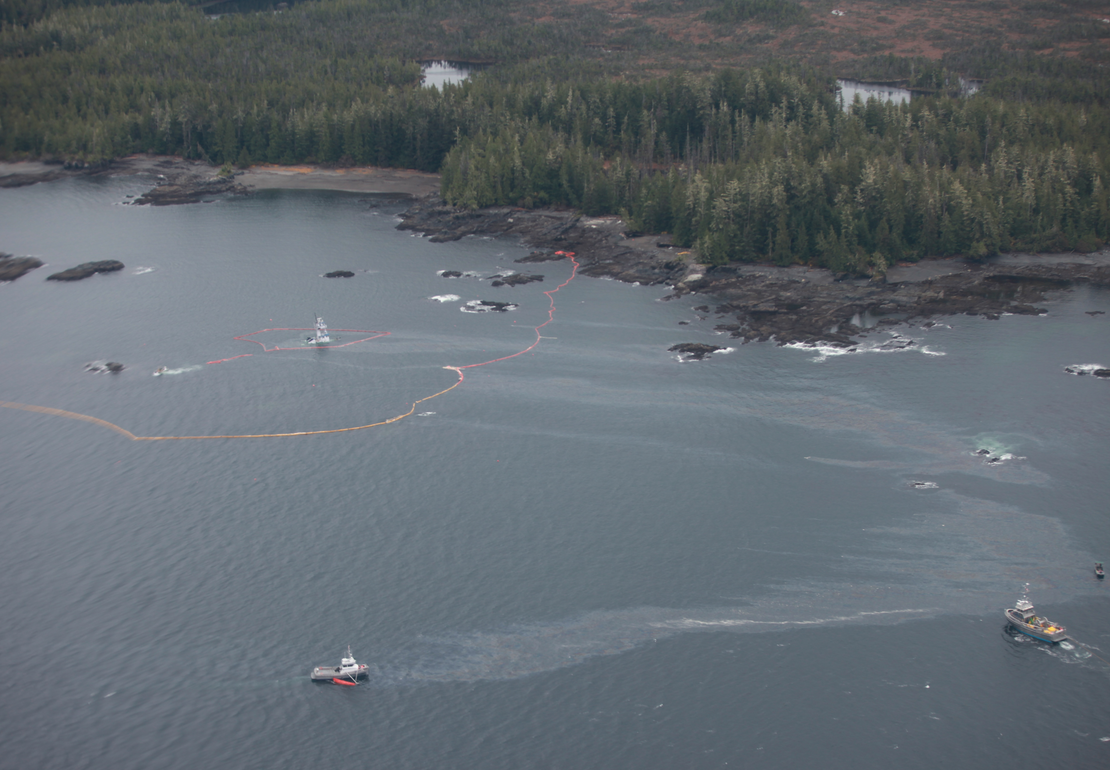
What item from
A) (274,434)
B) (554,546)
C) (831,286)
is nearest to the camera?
(554,546)

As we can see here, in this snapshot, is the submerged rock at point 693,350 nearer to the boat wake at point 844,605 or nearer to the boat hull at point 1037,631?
the boat wake at point 844,605

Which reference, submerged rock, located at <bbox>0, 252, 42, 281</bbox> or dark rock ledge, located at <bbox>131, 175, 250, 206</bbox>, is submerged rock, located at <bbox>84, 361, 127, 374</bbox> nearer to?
submerged rock, located at <bbox>0, 252, 42, 281</bbox>

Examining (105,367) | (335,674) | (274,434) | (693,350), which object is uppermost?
(693,350)

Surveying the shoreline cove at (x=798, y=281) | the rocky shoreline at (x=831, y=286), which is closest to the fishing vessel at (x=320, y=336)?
the rocky shoreline at (x=831, y=286)

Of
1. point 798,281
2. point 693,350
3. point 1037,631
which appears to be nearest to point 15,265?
point 693,350

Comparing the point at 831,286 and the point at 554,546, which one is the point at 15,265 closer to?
the point at 554,546

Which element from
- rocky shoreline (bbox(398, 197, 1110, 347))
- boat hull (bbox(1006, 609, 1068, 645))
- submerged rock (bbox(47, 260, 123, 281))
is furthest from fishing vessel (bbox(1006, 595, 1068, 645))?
submerged rock (bbox(47, 260, 123, 281))

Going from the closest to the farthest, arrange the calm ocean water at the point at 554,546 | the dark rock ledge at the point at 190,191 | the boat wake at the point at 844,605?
the calm ocean water at the point at 554,546 → the boat wake at the point at 844,605 → the dark rock ledge at the point at 190,191
